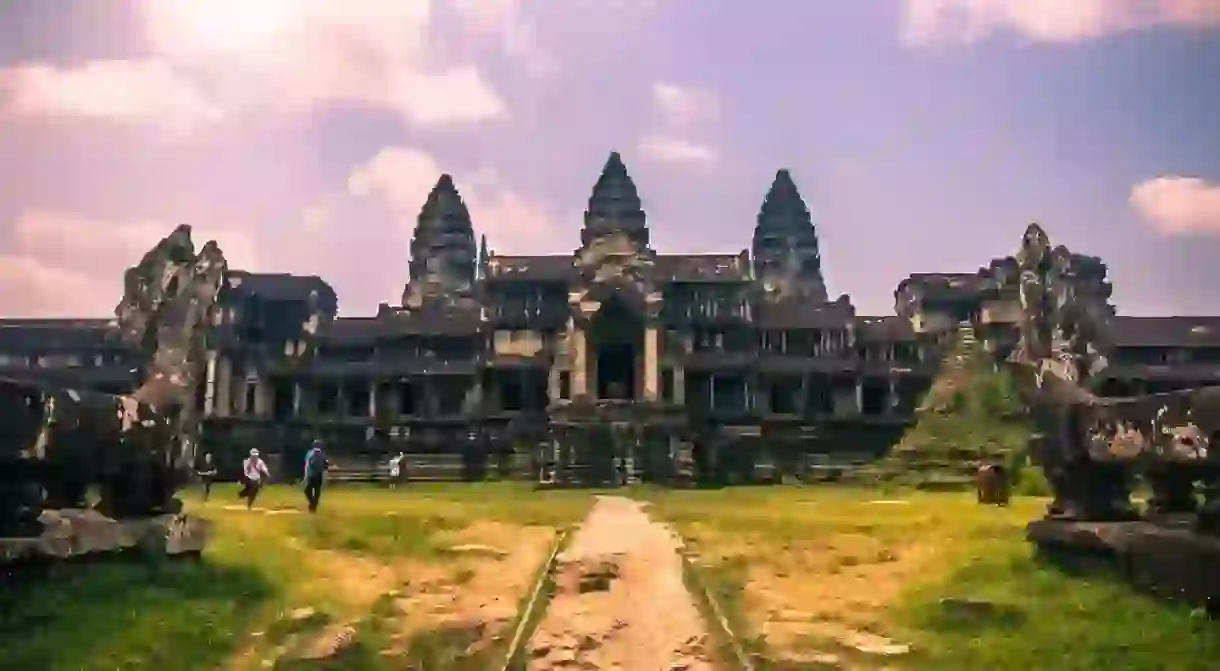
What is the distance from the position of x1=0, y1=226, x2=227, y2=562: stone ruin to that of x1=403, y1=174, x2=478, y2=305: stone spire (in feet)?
231

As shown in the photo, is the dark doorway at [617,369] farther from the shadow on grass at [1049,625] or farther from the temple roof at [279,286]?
the shadow on grass at [1049,625]

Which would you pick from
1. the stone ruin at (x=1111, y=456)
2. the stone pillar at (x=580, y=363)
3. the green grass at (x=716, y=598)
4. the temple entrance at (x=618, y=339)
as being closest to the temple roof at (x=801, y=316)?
the temple entrance at (x=618, y=339)

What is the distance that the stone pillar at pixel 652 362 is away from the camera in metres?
47.6

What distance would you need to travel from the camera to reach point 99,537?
12875mm

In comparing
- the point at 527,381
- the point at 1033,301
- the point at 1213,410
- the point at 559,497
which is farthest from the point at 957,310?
the point at 1213,410

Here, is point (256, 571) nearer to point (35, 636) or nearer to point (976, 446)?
point (35, 636)

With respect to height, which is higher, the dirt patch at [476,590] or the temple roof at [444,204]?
the temple roof at [444,204]

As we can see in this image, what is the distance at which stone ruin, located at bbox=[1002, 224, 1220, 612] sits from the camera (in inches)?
451

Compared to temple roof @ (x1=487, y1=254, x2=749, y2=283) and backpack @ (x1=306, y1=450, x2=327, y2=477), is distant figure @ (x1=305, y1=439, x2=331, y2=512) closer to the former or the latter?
backpack @ (x1=306, y1=450, x2=327, y2=477)

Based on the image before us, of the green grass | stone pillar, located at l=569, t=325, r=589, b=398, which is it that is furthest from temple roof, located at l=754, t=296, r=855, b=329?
the green grass

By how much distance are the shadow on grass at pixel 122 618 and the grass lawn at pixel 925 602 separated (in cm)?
629

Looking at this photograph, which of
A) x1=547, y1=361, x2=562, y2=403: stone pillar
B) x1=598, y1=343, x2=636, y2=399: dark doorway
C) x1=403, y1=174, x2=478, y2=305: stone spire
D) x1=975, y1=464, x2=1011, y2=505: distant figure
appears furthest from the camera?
x1=403, y1=174, x2=478, y2=305: stone spire

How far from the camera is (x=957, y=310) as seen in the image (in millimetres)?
66500

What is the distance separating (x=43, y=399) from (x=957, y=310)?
62.1 meters
